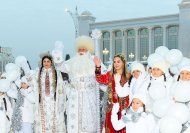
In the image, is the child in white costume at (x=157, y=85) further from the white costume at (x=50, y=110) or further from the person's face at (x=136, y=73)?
the white costume at (x=50, y=110)

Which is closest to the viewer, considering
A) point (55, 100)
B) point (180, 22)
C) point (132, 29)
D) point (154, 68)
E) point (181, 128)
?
point (181, 128)

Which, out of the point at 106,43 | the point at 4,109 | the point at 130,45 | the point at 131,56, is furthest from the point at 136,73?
the point at 106,43

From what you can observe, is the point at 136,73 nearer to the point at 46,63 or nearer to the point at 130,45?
the point at 46,63

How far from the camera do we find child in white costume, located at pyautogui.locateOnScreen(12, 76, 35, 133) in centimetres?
809

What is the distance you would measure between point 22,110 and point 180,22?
38162 mm

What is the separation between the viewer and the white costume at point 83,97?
25.9 feet

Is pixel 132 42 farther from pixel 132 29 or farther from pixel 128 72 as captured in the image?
pixel 128 72

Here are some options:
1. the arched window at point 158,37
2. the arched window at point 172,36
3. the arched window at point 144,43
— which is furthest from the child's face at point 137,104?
the arched window at point 144,43

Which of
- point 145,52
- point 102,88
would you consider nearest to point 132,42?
point 145,52

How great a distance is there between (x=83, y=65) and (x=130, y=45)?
4933 centimetres

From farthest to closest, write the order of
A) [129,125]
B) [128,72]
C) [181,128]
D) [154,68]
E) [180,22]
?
[180,22] → [128,72] → [154,68] → [129,125] → [181,128]

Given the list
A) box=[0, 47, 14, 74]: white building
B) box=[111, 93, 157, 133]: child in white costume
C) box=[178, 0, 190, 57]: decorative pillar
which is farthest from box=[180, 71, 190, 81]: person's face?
box=[178, 0, 190, 57]: decorative pillar

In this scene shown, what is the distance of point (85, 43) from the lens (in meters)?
7.70

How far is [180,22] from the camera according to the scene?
4500 cm
